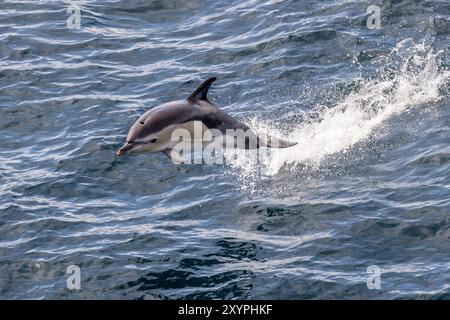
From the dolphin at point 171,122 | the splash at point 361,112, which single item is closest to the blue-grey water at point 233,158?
the splash at point 361,112

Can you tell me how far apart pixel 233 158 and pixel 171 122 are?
266cm

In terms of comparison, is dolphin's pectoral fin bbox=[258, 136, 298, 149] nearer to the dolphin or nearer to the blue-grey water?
the dolphin

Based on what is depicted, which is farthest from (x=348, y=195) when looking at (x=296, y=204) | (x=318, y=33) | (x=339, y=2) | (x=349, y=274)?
(x=339, y=2)

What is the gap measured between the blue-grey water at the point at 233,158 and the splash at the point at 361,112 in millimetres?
41

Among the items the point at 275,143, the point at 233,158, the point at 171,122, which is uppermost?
the point at 171,122

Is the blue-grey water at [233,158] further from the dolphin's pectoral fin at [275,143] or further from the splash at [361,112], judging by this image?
the dolphin's pectoral fin at [275,143]

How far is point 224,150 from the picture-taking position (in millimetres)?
20234

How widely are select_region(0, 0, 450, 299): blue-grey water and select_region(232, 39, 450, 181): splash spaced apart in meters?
0.04

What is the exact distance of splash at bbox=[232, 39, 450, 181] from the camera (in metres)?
19.8

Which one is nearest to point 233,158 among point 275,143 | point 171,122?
point 275,143

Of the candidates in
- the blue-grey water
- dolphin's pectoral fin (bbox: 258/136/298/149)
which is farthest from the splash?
dolphin's pectoral fin (bbox: 258/136/298/149)

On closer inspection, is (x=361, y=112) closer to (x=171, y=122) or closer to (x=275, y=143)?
(x=275, y=143)

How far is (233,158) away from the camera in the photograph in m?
20.2
